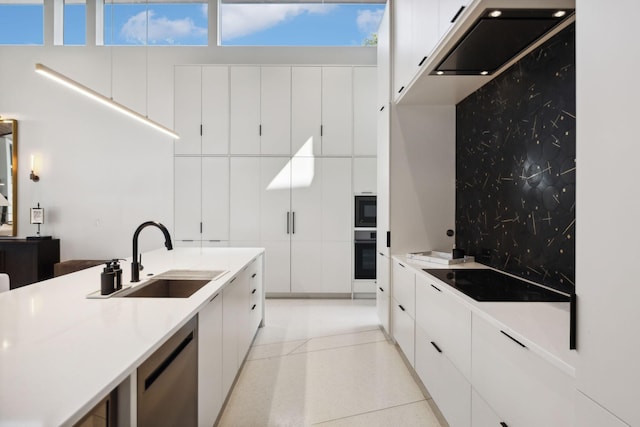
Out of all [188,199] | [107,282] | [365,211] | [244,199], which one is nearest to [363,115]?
[365,211]

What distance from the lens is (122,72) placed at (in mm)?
5348

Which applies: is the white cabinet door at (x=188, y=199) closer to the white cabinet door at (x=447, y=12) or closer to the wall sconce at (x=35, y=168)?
the wall sconce at (x=35, y=168)

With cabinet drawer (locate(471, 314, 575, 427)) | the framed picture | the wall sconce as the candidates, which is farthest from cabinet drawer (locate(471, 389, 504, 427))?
the wall sconce

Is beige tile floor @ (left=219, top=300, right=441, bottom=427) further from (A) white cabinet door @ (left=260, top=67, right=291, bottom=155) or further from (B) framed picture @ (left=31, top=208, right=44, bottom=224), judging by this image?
(B) framed picture @ (left=31, top=208, right=44, bottom=224)

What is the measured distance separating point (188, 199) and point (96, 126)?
189 centimetres

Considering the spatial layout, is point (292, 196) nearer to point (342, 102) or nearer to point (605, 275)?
point (342, 102)

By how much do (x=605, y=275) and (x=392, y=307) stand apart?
8.28 ft

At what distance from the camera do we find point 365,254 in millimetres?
4906

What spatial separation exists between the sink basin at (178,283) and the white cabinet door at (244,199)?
2.52 meters

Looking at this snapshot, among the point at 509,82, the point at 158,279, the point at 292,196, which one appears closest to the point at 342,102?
the point at 292,196

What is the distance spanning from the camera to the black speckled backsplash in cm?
181

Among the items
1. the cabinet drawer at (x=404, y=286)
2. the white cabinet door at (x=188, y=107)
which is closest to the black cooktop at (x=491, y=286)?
the cabinet drawer at (x=404, y=286)

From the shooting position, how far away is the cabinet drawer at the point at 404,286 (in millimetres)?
2617

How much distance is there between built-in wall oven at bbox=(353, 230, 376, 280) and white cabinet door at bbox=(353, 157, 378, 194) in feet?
1.83
